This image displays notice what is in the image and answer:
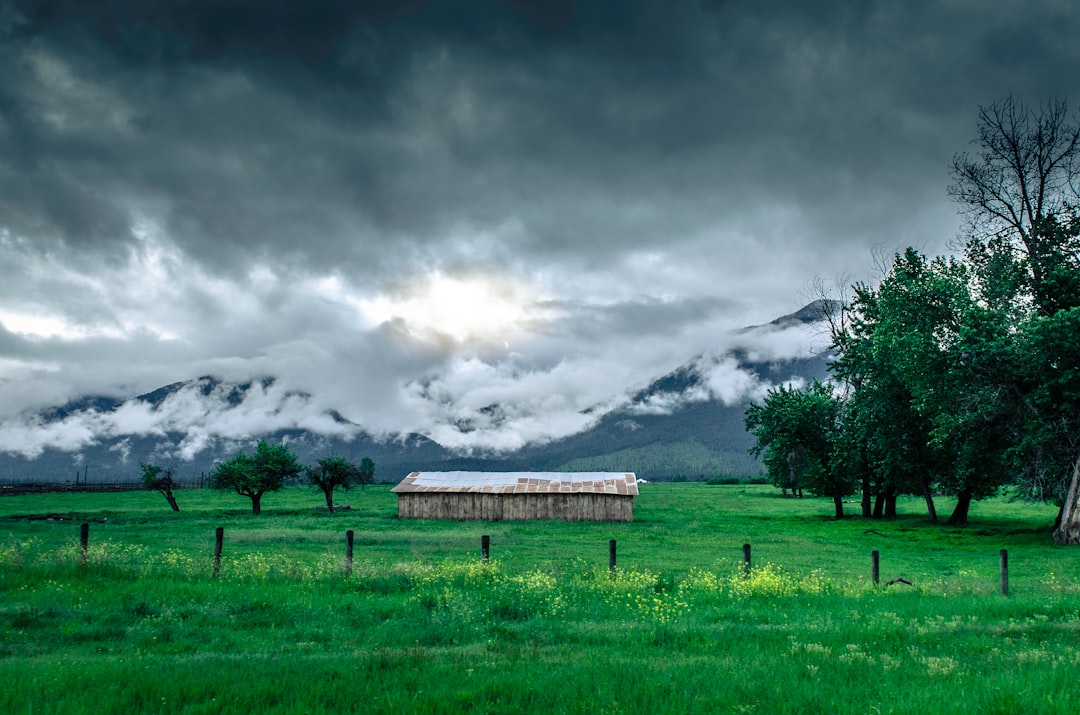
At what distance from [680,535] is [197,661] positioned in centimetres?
4068

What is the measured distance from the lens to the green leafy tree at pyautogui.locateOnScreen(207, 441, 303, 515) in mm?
71188

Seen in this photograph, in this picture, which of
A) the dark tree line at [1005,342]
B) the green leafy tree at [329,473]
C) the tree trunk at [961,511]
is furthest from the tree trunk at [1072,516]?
the green leafy tree at [329,473]

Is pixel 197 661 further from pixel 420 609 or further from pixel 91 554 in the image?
pixel 91 554

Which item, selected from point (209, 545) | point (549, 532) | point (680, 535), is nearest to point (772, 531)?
point (680, 535)

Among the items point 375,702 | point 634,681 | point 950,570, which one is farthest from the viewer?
point 950,570

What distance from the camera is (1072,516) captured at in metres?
36.6

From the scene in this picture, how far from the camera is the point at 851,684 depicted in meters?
10.7

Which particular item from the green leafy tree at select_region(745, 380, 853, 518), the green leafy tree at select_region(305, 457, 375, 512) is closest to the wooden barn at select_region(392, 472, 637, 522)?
the green leafy tree at select_region(305, 457, 375, 512)

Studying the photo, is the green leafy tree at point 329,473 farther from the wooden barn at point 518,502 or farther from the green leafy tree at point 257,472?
the wooden barn at point 518,502

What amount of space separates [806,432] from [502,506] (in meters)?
30.9

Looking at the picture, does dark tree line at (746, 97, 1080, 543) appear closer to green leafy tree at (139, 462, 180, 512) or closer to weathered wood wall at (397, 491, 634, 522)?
weathered wood wall at (397, 491, 634, 522)

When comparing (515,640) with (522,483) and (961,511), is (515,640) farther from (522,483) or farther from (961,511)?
(522,483)

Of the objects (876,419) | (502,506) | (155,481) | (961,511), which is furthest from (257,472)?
(961,511)

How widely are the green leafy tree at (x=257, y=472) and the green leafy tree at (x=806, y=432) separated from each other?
166 ft
